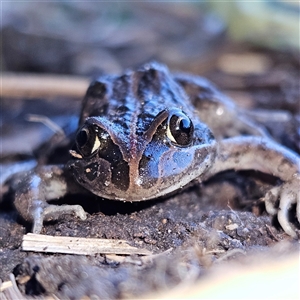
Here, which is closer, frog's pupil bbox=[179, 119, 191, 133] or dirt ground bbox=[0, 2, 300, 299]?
dirt ground bbox=[0, 2, 300, 299]

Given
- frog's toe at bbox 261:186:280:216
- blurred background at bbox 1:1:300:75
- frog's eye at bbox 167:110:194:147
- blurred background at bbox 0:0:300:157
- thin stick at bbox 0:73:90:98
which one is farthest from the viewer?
blurred background at bbox 1:1:300:75

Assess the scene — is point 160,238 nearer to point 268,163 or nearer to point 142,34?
point 268,163

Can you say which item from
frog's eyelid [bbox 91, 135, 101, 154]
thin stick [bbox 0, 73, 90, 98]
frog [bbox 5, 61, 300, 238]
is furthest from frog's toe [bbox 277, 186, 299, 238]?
thin stick [bbox 0, 73, 90, 98]

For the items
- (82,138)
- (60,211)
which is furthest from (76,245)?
(82,138)

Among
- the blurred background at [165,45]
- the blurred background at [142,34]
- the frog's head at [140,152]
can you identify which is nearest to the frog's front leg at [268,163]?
the frog's head at [140,152]

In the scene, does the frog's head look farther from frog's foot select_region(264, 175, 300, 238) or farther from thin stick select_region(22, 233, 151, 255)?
frog's foot select_region(264, 175, 300, 238)

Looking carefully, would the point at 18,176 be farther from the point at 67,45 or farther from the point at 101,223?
the point at 67,45

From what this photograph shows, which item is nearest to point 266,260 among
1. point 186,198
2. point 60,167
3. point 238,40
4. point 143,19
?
point 186,198
